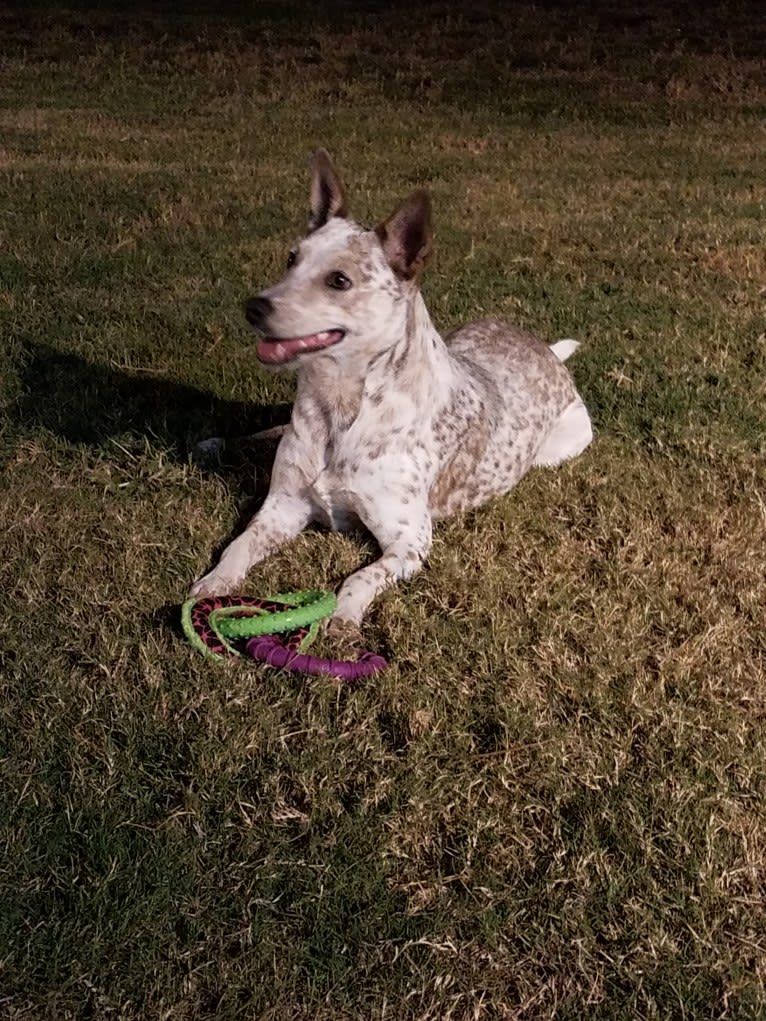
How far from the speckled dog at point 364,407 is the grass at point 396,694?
0.16 meters

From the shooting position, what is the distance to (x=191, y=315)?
7398 millimetres

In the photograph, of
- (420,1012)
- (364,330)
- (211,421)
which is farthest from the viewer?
(211,421)

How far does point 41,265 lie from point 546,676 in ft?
19.5

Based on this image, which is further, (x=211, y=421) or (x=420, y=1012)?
(x=211, y=421)

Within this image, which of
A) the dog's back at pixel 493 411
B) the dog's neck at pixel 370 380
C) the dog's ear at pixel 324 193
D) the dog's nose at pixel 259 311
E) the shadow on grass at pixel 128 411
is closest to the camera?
the dog's nose at pixel 259 311

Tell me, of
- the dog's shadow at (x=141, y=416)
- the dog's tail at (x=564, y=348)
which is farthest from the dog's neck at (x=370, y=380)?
the dog's tail at (x=564, y=348)

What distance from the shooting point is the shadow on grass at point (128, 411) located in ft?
18.4

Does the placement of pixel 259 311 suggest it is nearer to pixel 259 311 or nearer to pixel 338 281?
pixel 259 311

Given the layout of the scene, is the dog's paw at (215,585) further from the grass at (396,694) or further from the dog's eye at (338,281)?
the dog's eye at (338,281)

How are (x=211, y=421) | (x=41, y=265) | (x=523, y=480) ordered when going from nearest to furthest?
(x=523, y=480), (x=211, y=421), (x=41, y=265)

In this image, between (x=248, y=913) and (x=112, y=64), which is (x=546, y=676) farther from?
(x=112, y=64)

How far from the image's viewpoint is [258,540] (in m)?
4.62

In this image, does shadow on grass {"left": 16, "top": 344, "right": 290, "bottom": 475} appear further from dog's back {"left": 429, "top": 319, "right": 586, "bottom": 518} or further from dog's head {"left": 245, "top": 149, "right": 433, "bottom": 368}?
dog's head {"left": 245, "top": 149, "right": 433, "bottom": 368}

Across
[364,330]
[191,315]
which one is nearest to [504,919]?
[364,330]
